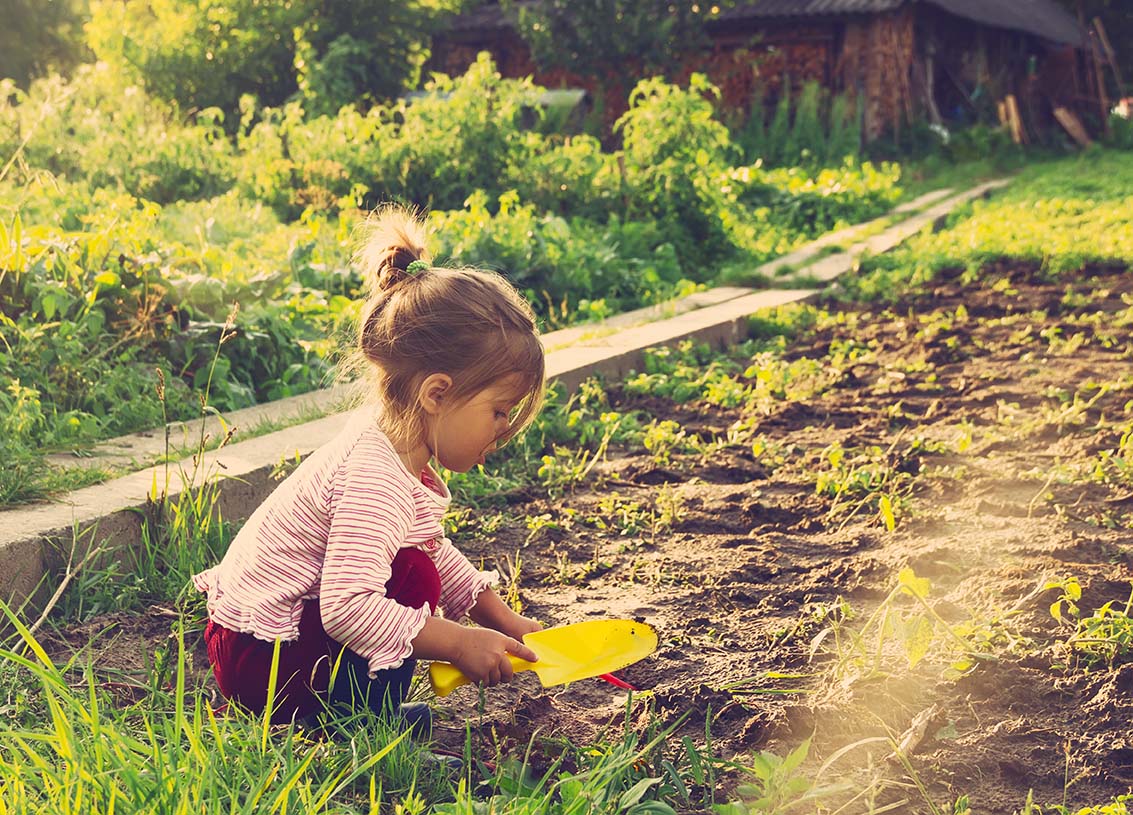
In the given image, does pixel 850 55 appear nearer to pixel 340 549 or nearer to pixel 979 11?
pixel 979 11

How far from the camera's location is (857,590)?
293 cm

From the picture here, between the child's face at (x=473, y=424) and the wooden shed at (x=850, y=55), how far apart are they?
12.8 meters

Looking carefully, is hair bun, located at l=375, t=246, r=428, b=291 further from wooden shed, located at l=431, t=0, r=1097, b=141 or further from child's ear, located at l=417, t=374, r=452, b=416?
wooden shed, located at l=431, t=0, r=1097, b=141

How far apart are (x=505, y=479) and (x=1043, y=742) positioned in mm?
1989

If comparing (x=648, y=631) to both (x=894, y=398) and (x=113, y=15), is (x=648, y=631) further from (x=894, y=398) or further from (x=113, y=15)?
(x=113, y=15)

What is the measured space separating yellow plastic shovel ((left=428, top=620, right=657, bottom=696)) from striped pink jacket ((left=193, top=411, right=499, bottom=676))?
0.58 ft

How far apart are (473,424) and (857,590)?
1.15 metres

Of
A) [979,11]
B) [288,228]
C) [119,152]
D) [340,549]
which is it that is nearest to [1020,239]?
[288,228]

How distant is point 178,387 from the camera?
13.5 feet

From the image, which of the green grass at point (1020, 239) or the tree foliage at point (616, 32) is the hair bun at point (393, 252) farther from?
the tree foliage at point (616, 32)

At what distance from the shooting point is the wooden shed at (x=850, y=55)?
56.2 ft

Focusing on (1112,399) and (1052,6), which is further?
(1052,6)

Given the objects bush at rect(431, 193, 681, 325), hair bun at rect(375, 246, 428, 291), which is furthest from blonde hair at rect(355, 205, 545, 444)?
bush at rect(431, 193, 681, 325)

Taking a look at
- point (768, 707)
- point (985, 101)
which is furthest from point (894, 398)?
point (985, 101)
